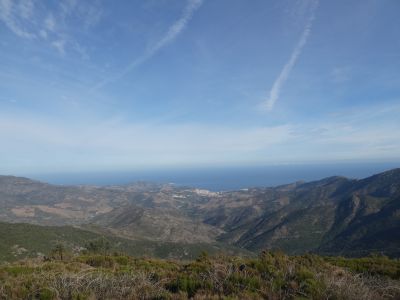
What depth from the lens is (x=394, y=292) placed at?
857cm

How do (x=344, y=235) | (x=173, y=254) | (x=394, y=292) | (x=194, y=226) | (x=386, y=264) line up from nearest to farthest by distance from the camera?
(x=394, y=292) < (x=386, y=264) < (x=173, y=254) < (x=344, y=235) < (x=194, y=226)

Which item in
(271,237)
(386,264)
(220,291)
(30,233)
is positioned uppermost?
(220,291)

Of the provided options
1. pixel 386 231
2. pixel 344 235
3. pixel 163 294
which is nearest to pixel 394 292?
pixel 163 294

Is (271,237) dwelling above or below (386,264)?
below

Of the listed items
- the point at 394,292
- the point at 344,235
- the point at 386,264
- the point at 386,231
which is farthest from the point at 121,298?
the point at 344,235

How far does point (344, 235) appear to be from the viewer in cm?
14225

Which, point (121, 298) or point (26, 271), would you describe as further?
point (26, 271)

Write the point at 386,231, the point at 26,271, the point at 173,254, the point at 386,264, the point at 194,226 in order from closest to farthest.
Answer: the point at 26,271, the point at 386,264, the point at 173,254, the point at 386,231, the point at 194,226

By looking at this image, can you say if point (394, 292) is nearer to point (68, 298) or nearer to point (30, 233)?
point (68, 298)

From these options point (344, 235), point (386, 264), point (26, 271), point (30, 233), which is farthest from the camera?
point (344, 235)

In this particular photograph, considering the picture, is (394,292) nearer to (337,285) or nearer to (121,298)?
(337,285)

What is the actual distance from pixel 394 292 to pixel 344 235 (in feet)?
483

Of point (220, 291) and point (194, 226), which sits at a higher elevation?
point (220, 291)

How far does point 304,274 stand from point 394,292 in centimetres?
211
